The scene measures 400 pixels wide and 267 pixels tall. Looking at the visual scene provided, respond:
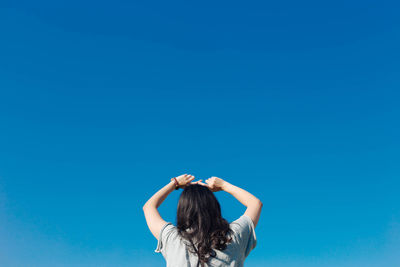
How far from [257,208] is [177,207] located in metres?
1.21

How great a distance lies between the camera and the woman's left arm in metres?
5.36

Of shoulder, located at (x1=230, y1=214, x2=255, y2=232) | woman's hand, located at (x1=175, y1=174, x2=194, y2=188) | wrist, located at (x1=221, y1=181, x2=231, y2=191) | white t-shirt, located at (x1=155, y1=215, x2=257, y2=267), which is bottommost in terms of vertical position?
white t-shirt, located at (x1=155, y1=215, x2=257, y2=267)

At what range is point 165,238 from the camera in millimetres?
5160

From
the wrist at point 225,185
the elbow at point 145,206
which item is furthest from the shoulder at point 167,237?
the wrist at point 225,185

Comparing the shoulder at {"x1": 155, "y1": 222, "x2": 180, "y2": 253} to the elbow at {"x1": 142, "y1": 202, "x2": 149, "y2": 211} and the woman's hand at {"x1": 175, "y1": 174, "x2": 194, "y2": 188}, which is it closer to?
the elbow at {"x1": 142, "y1": 202, "x2": 149, "y2": 211}

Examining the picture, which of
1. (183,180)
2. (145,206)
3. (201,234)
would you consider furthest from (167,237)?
(183,180)

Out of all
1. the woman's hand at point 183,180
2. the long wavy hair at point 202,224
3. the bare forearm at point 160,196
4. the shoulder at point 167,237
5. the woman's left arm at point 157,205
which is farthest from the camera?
the woman's hand at point 183,180

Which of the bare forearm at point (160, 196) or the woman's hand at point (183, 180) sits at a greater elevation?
the woman's hand at point (183, 180)

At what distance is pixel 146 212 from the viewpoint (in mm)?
5625

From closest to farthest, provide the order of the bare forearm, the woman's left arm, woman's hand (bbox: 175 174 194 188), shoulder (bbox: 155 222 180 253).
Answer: shoulder (bbox: 155 222 180 253)
the woman's left arm
the bare forearm
woman's hand (bbox: 175 174 194 188)

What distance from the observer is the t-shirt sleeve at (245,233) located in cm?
516

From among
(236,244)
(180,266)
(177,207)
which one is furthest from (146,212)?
(236,244)

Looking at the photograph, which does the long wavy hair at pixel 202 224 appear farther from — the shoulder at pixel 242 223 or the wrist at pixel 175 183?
the wrist at pixel 175 183

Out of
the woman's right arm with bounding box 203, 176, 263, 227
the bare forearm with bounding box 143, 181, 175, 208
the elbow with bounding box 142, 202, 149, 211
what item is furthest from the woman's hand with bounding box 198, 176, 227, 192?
the elbow with bounding box 142, 202, 149, 211
